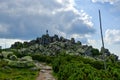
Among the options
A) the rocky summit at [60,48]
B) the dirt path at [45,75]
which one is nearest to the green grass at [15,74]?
the dirt path at [45,75]

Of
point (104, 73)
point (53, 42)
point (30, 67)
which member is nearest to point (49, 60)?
point (30, 67)

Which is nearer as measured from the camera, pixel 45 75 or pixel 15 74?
pixel 45 75

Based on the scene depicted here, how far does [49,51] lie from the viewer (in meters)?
176

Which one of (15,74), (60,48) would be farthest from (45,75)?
(60,48)

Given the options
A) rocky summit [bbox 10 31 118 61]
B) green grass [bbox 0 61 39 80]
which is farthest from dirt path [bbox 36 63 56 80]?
rocky summit [bbox 10 31 118 61]

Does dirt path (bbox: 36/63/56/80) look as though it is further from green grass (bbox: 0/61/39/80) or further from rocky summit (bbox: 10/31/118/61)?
rocky summit (bbox: 10/31/118/61)

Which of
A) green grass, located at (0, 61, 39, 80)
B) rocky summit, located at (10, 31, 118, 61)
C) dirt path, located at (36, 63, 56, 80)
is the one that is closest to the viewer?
dirt path, located at (36, 63, 56, 80)

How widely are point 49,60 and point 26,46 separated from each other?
180 feet

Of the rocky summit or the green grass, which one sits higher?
the rocky summit

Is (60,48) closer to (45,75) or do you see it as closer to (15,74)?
(15,74)

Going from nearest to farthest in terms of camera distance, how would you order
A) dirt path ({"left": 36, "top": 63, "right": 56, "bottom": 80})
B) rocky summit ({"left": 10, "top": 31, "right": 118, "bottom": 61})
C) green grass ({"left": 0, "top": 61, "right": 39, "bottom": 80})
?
1. dirt path ({"left": 36, "top": 63, "right": 56, "bottom": 80})
2. green grass ({"left": 0, "top": 61, "right": 39, "bottom": 80})
3. rocky summit ({"left": 10, "top": 31, "right": 118, "bottom": 61})

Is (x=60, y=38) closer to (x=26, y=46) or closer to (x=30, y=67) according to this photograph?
(x=26, y=46)

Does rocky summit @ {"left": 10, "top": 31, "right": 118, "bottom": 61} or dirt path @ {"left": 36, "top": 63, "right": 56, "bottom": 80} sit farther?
rocky summit @ {"left": 10, "top": 31, "right": 118, "bottom": 61}

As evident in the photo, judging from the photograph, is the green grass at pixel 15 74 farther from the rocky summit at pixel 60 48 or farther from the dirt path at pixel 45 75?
the rocky summit at pixel 60 48
